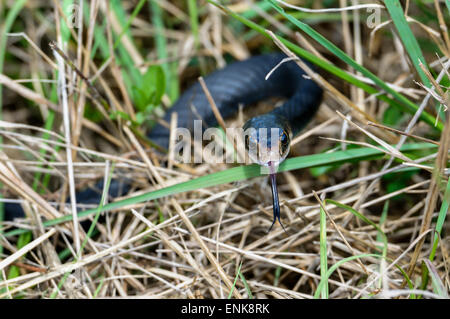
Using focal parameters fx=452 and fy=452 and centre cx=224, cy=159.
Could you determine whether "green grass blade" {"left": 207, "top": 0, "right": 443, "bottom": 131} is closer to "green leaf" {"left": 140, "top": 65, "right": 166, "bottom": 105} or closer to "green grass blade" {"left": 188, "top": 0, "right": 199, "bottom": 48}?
"green leaf" {"left": 140, "top": 65, "right": 166, "bottom": 105}

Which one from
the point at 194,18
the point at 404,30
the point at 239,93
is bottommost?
the point at 239,93

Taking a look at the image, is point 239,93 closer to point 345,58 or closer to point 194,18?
point 194,18

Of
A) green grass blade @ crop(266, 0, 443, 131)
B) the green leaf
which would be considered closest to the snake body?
the green leaf

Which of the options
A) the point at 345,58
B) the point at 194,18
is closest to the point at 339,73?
the point at 345,58

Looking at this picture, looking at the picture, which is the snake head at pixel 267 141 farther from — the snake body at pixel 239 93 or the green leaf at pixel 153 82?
the green leaf at pixel 153 82
